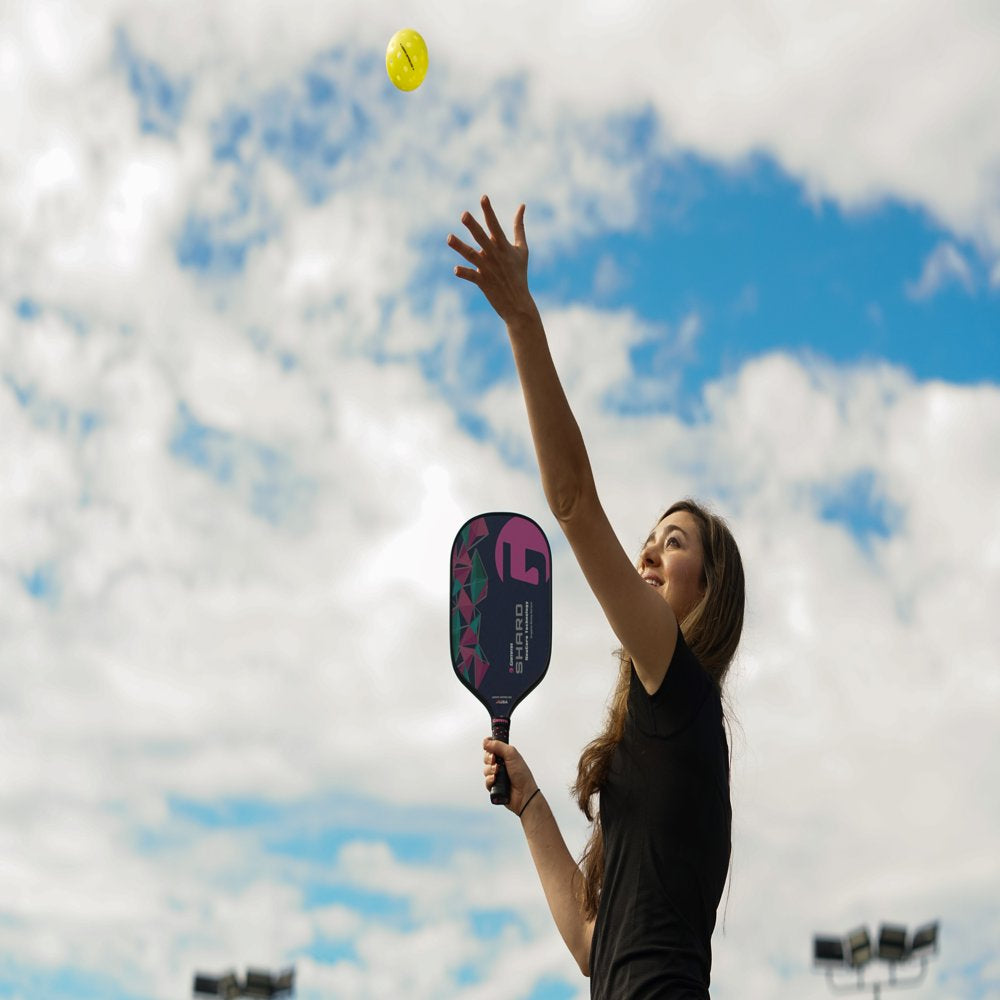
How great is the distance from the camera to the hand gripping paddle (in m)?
5.97

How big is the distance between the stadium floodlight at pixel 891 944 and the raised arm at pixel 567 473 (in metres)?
32.1


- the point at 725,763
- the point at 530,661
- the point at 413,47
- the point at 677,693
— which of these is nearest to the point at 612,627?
the point at 677,693

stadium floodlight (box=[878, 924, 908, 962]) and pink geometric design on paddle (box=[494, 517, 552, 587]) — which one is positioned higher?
stadium floodlight (box=[878, 924, 908, 962])

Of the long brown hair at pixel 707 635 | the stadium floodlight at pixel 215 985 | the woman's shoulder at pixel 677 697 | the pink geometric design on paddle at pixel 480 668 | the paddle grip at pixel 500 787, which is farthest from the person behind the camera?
the stadium floodlight at pixel 215 985

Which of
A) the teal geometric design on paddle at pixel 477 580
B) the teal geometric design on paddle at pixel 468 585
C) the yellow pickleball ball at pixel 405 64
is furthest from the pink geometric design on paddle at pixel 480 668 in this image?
the yellow pickleball ball at pixel 405 64

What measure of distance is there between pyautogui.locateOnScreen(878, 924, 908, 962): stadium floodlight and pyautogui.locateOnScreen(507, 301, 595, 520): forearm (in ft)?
106

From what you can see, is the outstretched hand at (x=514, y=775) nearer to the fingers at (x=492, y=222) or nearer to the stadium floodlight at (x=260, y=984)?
the fingers at (x=492, y=222)

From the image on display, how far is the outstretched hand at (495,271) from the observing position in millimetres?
4223

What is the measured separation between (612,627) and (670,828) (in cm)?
64

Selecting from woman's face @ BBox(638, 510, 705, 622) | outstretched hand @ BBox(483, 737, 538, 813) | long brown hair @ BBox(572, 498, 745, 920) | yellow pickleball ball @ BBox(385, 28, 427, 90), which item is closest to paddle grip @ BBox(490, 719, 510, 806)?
outstretched hand @ BBox(483, 737, 538, 813)

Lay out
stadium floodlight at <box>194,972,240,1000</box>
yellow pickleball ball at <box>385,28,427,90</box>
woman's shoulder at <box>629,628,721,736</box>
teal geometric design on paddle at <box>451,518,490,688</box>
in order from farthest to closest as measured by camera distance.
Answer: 1. stadium floodlight at <box>194,972,240,1000</box>
2. yellow pickleball ball at <box>385,28,427,90</box>
3. teal geometric design on paddle at <box>451,518,490,688</box>
4. woman's shoulder at <box>629,628,721,736</box>

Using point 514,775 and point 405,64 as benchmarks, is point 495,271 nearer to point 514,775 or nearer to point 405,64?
point 514,775

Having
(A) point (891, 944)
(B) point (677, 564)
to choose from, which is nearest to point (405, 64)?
(B) point (677, 564)

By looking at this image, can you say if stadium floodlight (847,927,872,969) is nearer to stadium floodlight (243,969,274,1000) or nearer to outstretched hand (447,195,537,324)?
stadium floodlight (243,969,274,1000)
